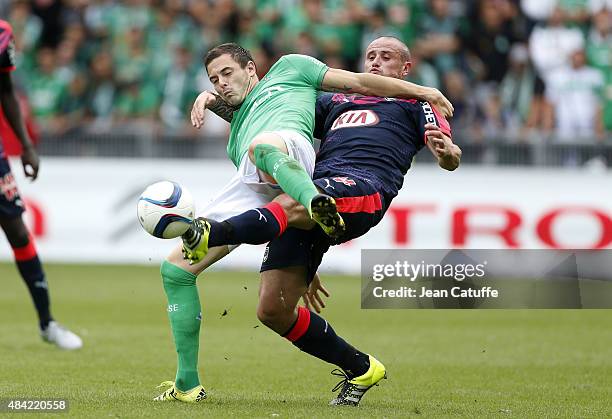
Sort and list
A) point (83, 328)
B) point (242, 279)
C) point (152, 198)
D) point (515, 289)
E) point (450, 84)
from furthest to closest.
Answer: point (450, 84)
point (242, 279)
point (83, 328)
point (515, 289)
point (152, 198)

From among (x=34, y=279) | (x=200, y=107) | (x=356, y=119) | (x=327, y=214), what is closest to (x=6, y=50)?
(x=34, y=279)

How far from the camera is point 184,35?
60.4 ft

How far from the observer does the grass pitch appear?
6777 millimetres

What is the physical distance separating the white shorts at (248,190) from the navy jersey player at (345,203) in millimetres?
181

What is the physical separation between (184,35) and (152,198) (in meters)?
12.6

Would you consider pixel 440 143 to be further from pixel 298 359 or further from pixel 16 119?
pixel 16 119

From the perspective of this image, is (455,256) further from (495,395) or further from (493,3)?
(493,3)

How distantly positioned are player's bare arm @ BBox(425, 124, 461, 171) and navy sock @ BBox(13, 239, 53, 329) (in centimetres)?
398

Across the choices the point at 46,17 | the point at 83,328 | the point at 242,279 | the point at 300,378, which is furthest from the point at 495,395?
the point at 46,17

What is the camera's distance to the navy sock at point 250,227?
6.14 m

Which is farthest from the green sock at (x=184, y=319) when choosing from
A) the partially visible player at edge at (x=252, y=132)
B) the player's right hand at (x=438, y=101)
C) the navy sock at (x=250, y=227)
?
the player's right hand at (x=438, y=101)

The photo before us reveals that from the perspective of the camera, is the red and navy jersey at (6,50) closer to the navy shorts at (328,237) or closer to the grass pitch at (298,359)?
the grass pitch at (298,359)

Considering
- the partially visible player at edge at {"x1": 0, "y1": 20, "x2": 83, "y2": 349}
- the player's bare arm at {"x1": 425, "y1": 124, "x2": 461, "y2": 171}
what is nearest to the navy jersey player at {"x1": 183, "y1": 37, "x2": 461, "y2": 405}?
the player's bare arm at {"x1": 425, "y1": 124, "x2": 461, "y2": 171}

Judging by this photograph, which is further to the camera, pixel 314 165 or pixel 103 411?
pixel 314 165
